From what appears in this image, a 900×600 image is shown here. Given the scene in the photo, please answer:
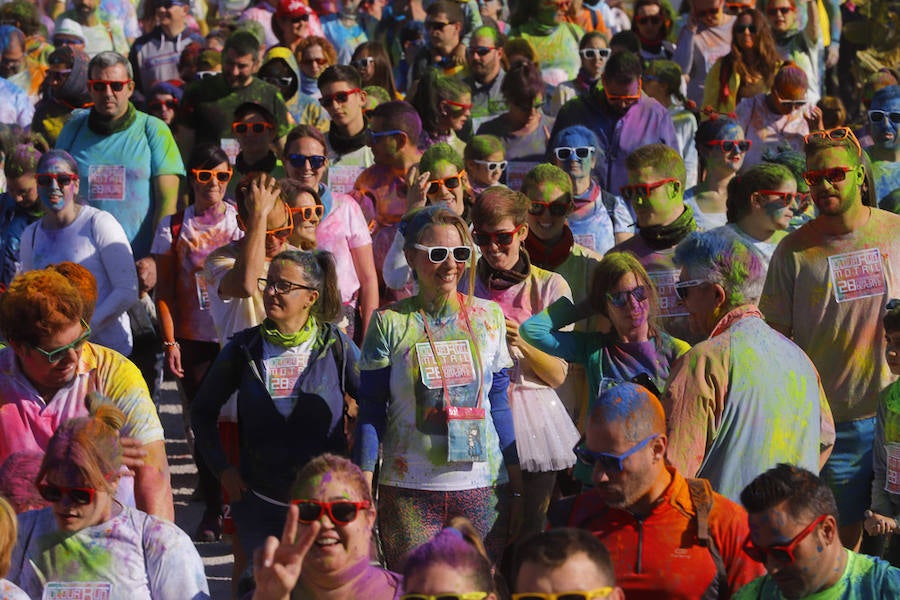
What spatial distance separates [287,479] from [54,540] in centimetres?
135

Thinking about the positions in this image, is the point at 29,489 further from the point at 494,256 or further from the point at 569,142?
the point at 569,142

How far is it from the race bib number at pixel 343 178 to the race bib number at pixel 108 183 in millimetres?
1129

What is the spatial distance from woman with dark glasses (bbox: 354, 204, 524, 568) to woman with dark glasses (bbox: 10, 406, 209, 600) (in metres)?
1.04

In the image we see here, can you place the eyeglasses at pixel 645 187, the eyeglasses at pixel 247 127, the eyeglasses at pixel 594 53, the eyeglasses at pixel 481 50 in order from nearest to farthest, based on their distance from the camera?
the eyeglasses at pixel 645 187 < the eyeglasses at pixel 247 127 < the eyeglasses at pixel 481 50 < the eyeglasses at pixel 594 53

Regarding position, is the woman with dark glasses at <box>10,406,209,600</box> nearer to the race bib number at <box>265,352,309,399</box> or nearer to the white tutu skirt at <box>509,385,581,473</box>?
the race bib number at <box>265,352,309,399</box>

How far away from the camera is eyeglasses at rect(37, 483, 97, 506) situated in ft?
15.5

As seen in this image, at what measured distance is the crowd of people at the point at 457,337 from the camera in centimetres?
472

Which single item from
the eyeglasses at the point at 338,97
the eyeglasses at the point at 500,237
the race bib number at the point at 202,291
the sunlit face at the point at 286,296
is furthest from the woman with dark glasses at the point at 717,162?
the sunlit face at the point at 286,296

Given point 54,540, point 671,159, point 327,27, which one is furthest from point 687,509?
point 327,27

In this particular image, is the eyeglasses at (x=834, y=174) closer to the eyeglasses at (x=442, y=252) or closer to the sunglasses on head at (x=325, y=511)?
the eyeglasses at (x=442, y=252)

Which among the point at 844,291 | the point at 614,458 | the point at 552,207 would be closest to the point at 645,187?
the point at 552,207

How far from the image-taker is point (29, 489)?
5.12m

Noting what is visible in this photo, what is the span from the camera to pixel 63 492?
15.5 ft

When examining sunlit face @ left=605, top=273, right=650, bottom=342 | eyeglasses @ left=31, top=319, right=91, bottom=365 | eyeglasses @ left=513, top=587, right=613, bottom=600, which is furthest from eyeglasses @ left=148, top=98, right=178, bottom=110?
eyeglasses @ left=513, top=587, right=613, bottom=600
